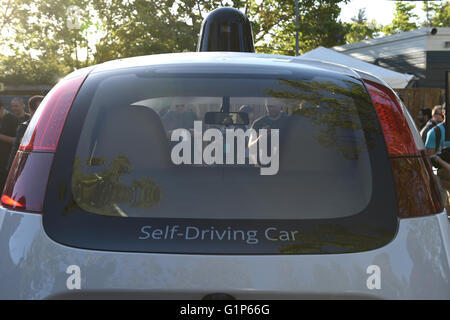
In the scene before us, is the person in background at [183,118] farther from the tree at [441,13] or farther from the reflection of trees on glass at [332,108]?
the tree at [441,13]

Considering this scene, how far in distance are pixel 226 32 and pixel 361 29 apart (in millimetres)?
45356

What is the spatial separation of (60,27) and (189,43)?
10.6 metres

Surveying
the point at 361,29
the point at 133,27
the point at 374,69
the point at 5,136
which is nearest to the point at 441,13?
the point at 361,29

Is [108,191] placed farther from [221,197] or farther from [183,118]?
[183,118]

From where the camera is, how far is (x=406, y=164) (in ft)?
7.06

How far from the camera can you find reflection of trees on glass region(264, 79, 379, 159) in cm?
219

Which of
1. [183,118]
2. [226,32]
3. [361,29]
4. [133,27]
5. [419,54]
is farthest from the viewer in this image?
[361,29]

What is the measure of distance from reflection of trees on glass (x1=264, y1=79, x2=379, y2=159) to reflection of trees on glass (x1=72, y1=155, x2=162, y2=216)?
52 centimetres

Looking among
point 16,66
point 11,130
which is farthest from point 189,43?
point 11,130

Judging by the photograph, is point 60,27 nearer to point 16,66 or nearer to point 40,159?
point 16,66

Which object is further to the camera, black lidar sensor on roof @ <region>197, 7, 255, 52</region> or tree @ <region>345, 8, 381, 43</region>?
tree @ <region>345, 8, 381, 43</region>

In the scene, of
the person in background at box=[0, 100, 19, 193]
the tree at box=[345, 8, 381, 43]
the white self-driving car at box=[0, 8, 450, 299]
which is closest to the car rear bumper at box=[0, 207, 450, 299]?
the white self-driving car at box=[0, 8, 450, 299]

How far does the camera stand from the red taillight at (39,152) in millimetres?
2105

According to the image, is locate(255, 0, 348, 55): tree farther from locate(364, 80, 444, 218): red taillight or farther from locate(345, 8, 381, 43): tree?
locate(364, 80, 444, 218): red taillight
